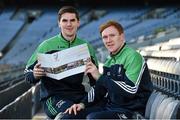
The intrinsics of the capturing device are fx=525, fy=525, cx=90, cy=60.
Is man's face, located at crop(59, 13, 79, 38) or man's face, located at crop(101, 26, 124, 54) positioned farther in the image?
man's face, located at crop(59, 13, 79, 38)

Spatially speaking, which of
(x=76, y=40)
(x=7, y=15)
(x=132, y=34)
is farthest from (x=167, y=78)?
(x=7, y=15)

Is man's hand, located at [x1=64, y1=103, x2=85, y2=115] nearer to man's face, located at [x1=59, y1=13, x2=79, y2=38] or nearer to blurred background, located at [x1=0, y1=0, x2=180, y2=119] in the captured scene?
man's face, located at [x1=59, y1=13, x2=79, y2=38]

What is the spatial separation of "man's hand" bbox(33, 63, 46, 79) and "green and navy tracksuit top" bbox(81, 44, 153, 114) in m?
0.54

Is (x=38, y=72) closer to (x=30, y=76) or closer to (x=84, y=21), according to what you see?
(x=30, y=76)

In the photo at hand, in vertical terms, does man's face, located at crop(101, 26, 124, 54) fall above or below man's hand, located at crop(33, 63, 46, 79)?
above

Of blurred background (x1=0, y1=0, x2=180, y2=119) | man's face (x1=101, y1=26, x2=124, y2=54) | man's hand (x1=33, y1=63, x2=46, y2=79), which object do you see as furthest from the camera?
blurred background (x1=0, y1=0, x2=180, y2=119)

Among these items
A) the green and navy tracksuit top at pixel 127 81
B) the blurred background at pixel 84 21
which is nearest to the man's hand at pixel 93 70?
the green and navy tracksuit top at pixel 127 81

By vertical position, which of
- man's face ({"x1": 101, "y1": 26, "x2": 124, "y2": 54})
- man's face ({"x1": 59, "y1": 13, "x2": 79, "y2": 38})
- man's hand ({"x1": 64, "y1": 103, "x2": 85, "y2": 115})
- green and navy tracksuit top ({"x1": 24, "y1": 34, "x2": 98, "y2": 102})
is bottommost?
man's hand ({"x1": 64, "y1": 103, "x2": 85, "y2": 115})

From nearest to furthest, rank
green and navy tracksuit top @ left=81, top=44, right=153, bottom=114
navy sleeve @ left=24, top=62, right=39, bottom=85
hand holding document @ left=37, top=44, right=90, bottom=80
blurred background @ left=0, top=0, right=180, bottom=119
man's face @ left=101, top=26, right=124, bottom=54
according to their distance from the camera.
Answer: green and navy tracksuit top @ left=81, top=44, right=153, bottom=114 → man's face @ left=101, top=26, right=124, bottom=54 → hand holding document @ left=37, top=44, right=90, bottom=80 → navy sleeve @ left=24, top=62, right=39, bottom=85 → blurred background @ left=0, top=0, right=180, bottom=119

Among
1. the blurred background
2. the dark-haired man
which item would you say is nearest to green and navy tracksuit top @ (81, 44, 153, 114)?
the dark-haired man

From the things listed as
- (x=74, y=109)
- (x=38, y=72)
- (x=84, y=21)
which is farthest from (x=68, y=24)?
(x=84, y=21)

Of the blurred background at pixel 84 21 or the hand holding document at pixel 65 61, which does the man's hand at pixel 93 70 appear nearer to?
the hand holding document at pixel 65 61

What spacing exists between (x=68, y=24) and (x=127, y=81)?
0.80 m

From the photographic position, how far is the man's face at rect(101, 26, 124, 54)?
11.8 ft
